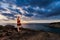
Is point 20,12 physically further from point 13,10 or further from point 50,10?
point 50,10

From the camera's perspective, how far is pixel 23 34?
268 cm

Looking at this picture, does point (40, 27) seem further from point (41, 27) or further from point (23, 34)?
point (23, 34)

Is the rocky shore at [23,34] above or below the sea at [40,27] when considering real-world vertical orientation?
below

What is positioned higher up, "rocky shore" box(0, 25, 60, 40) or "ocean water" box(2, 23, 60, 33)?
"ocean water" box(2, 23, 60, 33)

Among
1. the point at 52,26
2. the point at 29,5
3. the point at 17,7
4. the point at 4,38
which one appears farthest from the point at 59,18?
the point at 4,38

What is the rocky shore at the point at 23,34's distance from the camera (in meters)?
2.65

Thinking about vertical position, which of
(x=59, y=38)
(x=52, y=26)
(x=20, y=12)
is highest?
(x=20, y=12)

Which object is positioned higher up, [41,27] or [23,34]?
[41,27]

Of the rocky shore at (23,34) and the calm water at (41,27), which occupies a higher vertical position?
the calm water at (41,27)

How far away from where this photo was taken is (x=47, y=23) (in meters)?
2.71

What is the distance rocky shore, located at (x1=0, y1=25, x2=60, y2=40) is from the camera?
104 inches

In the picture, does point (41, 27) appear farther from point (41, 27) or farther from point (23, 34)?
point (23, 34)

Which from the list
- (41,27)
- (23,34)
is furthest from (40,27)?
(23,34)

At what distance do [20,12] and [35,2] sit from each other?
1.07 ft
